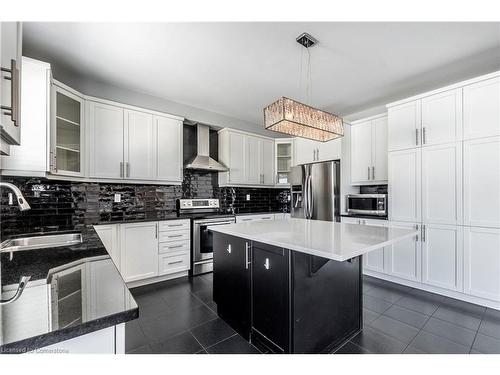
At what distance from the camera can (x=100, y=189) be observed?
319 cm

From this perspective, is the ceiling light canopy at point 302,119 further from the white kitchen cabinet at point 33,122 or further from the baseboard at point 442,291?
the baseboard at point 442,291

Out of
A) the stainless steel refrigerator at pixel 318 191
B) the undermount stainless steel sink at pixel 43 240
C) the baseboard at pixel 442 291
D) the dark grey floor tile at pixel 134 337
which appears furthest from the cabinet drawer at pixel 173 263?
the baseboard at pixel 442 291

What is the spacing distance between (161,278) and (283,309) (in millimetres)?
2257

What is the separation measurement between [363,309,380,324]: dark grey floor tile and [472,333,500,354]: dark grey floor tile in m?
0.69

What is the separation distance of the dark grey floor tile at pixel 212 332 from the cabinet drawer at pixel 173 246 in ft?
4.43

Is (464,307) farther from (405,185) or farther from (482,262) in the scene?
(405,185)

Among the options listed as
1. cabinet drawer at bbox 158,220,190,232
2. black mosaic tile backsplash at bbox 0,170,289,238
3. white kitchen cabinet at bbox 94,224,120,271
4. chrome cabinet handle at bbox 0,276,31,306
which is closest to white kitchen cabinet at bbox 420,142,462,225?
black mosaic tile backsplash at bbox 0,170,289,238

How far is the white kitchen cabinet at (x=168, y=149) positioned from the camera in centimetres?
345

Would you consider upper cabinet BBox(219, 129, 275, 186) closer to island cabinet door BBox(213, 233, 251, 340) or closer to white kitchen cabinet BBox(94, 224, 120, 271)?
white kitchen cabinet BBox(94, 224, 120, 271)

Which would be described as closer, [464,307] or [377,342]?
[377,342]

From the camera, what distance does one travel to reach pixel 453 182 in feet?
8.76

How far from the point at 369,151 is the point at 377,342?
106 inches

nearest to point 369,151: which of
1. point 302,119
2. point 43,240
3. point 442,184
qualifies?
point 442,184

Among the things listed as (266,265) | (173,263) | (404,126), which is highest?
(404,126)
